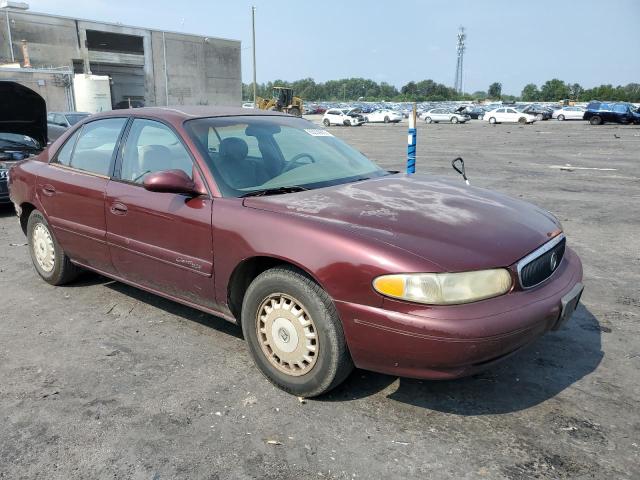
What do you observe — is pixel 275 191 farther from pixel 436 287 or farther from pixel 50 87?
pixel 50 87

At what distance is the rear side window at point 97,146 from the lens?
4066 millimetres

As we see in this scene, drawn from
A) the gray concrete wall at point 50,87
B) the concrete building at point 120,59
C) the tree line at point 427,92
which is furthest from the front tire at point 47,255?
the tree line at point 427,92

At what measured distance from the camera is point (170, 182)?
3189mm

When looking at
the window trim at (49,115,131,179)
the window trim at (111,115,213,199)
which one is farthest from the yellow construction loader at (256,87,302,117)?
the window trim at (111,115,213,199)

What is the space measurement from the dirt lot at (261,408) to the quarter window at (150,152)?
1156 mm

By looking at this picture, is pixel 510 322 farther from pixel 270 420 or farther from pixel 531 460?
pixel 270 420

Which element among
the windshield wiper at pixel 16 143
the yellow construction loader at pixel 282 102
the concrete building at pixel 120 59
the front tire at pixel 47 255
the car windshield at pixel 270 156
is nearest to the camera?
Answer: the car windshield at pixel 270 156

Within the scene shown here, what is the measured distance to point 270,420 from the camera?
2.76 m

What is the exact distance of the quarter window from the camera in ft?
11.6

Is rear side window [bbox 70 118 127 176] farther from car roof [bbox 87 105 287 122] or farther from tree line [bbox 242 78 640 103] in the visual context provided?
tree line [bbox 242 78 640 103]

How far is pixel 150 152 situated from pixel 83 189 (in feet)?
2.43

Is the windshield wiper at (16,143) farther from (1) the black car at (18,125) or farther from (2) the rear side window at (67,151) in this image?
(2) the rear side window at (67,151)

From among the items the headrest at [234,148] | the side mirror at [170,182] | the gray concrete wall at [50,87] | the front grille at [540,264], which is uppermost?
the gray concrete wall at [50,87]

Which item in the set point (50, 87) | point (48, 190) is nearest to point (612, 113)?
point (50, 87)
